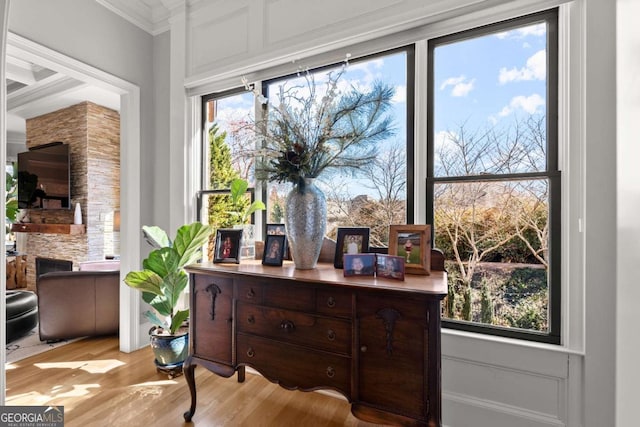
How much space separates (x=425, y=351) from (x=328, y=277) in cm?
54

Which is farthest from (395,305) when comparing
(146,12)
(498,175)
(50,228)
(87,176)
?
(50,228)

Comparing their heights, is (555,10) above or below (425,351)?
above

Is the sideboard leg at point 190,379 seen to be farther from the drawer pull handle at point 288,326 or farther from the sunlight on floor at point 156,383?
the drawer pull handle at point 288,326

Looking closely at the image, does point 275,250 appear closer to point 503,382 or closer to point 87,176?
point 503,382

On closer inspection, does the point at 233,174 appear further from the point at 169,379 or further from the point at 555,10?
the point at 555,10

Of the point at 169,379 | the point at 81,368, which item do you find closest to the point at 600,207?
the point at 169,379

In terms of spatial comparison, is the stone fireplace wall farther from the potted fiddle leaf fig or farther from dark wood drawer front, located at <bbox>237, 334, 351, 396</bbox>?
dark wood drawer front, located at <bbox>237, 334, 351, 396</bbox>

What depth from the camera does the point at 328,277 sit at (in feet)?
5.14

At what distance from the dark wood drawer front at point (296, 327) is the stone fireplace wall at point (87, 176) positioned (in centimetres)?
441

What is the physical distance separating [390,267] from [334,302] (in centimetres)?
33

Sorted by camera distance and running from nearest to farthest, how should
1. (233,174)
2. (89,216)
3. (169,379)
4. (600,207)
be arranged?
1. (600,207)
2. (169,379)
3. (233,174)
4. (89,216)

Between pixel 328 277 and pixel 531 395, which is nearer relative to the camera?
pixel 328 277

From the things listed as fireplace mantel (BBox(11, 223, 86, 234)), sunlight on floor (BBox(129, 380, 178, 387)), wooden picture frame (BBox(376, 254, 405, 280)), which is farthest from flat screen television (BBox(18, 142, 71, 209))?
wooden picture frame (BBox(376, 254, 405, 280))

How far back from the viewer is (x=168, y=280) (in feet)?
7.73
